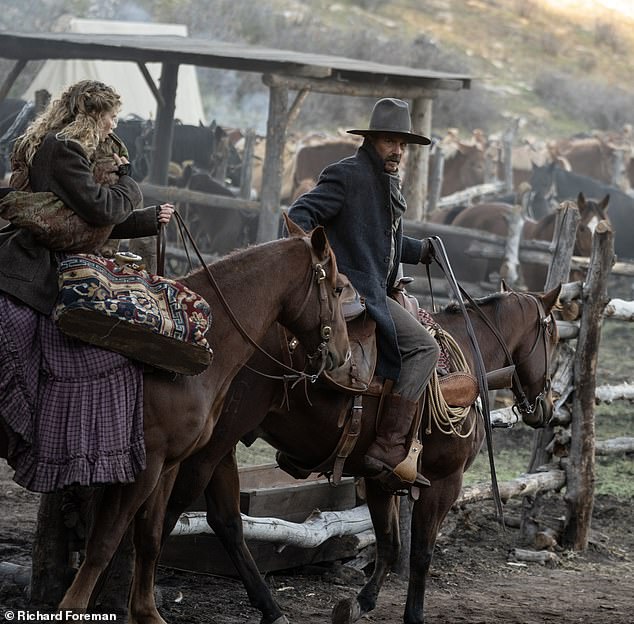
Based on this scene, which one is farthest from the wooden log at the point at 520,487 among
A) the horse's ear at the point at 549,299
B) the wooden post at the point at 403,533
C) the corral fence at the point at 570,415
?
the horse's ear at the point at 549,299

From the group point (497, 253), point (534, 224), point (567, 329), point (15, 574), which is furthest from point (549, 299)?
point (534, 224)

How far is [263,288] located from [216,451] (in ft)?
3.21

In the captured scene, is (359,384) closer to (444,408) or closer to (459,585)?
(444,408)

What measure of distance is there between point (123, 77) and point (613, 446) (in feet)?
53.9

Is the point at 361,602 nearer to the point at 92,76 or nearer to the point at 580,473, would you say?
the point at 580,473

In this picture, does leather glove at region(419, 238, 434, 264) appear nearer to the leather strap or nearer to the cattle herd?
the leather strap

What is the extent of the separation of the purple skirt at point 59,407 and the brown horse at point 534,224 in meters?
10.7

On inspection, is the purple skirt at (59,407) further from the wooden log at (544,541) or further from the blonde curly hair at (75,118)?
the wooden log at (544,541)

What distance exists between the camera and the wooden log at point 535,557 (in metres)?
7.20

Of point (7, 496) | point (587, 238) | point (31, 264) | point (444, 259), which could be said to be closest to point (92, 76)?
point (587, 238)

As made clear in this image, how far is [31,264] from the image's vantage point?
157 inches

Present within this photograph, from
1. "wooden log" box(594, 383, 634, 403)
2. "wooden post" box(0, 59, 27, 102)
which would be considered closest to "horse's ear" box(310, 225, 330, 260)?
"wooden log" box(594, 383, 634, 403)

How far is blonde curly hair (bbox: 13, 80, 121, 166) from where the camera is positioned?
13.3ft

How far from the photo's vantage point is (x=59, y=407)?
3.94m
